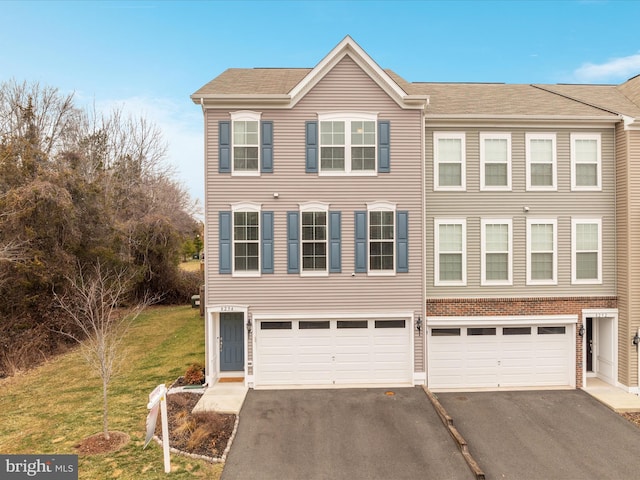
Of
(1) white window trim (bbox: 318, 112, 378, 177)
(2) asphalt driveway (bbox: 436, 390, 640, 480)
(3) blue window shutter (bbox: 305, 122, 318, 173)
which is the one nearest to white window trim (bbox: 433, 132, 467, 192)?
(1) white window trim (bbox: 318, 112, 378, 177)

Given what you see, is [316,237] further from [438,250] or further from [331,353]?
[438,250]

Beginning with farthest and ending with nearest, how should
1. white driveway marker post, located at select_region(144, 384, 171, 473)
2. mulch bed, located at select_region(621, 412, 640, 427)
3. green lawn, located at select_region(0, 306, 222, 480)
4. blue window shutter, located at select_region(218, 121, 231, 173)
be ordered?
blue window shutter, located at select_region(218, 121, 231, 173), mulch bed, located at select_region(621, 412, 640, 427), green lawn, located at select_region(0, 306, 222, 480), white driveway marker post, located at select_region(144, 384, 171, 473)

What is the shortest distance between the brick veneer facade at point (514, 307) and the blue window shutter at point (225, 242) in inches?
285

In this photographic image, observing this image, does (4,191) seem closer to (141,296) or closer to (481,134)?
(141,296)

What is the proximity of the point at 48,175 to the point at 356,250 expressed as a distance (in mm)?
14180

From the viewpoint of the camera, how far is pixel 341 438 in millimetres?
9445

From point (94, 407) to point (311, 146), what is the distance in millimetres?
10636

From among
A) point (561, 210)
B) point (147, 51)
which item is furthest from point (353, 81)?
point (147, 51)

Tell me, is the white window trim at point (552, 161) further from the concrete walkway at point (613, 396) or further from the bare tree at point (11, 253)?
the bare tree at point (11, 253)

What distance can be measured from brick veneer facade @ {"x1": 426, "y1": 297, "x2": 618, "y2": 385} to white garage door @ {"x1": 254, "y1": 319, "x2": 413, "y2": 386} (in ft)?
5.06

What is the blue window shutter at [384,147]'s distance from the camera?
1259cm

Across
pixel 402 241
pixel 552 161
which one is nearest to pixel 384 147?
pixel 402 241

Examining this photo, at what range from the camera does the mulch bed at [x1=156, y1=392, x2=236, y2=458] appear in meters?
8.67

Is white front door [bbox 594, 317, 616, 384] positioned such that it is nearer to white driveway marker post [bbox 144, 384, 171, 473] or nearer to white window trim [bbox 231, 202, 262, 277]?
white window trim [bbox 231, 202, 262, 277]
